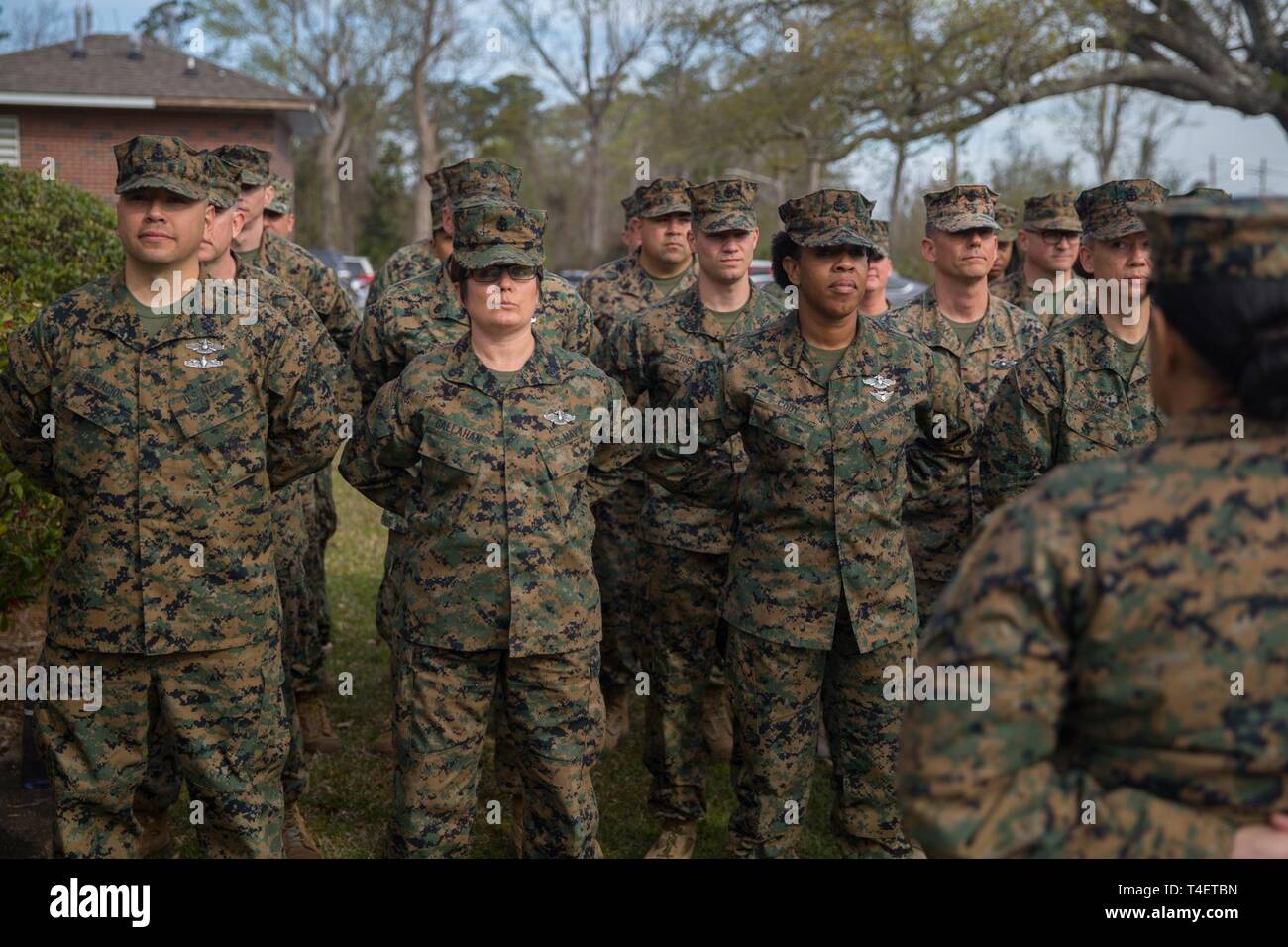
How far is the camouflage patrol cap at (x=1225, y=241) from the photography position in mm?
1971

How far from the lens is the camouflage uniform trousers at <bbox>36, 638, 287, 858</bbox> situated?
3980 millimetres

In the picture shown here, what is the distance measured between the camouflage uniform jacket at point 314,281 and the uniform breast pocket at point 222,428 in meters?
2.43

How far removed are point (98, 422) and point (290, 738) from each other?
4.40 ft

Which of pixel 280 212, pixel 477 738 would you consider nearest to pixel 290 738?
pixel 477 738

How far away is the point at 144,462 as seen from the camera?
4.02 m

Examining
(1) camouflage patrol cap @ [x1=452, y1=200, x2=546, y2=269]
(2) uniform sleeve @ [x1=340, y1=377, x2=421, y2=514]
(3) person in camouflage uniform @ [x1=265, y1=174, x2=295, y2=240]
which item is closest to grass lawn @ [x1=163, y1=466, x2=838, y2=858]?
(2) uniform sleeve @ [x1=340, y1=377, x2=421, y2=514]

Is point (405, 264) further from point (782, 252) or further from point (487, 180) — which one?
point (782, 252)

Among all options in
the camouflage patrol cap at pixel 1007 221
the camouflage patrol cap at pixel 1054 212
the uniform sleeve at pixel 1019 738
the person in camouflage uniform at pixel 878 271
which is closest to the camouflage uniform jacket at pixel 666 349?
the person in camouflage uniform at pixel 878 271

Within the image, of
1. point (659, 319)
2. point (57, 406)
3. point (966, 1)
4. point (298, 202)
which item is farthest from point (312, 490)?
point (298, 202)

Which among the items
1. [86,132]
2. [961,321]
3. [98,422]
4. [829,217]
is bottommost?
[98,422]

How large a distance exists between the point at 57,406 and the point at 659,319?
2729 millimetres

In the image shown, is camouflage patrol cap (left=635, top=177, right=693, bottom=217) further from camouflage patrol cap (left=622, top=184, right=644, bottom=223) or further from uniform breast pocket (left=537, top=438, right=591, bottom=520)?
uniform breast pocket (left=537, top=438, right=591, bottom=520)

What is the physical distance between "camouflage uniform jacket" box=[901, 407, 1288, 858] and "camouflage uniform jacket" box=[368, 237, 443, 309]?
16.5ft

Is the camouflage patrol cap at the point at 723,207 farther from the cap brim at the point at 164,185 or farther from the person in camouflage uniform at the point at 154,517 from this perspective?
the cap brim at the point at 164,185
